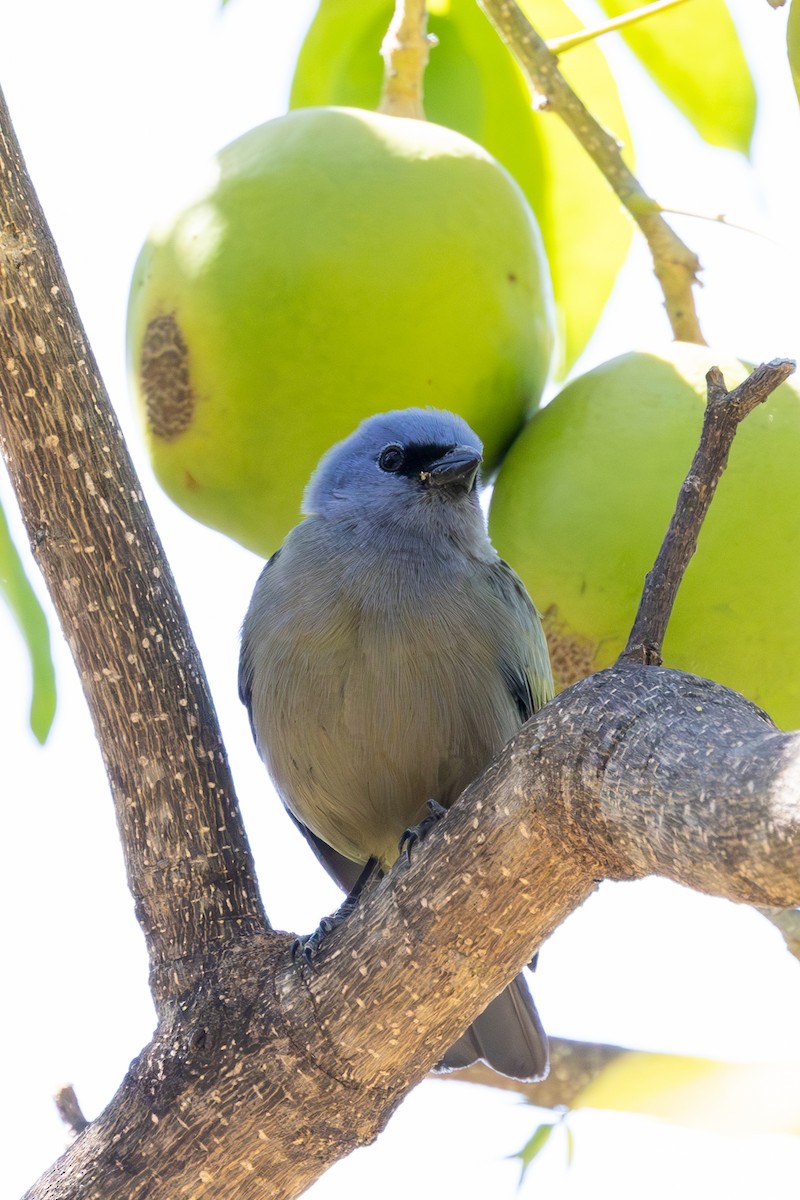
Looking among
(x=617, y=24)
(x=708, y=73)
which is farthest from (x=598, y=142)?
(x=708, y=73)

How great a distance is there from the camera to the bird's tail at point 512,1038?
3.18 meters

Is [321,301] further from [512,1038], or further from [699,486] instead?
[512,1038]

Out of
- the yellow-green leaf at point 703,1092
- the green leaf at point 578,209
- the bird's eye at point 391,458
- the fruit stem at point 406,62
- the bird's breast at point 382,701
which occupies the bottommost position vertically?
the yellow-green leaf at point 703,1092

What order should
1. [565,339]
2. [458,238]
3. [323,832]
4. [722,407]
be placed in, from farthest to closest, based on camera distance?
[565,339] → [323,832] → [458,238] → [722,407]

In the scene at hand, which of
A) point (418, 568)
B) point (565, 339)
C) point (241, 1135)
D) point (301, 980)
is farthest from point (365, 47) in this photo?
point (241, 1135)

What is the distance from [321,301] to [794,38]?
3.39ft

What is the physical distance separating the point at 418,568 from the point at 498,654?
1.09 ft

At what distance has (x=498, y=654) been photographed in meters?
3.01

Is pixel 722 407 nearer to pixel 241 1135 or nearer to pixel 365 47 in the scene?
pixel 241 1135

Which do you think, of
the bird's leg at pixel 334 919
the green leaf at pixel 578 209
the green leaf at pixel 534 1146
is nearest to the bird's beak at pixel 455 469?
the green leaf at pixel 578 209

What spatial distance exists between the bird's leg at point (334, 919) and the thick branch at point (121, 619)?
15 centimetres

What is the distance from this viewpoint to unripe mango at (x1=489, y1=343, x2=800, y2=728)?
262 centimetres

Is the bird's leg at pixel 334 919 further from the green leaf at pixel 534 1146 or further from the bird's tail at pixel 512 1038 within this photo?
the green leaf at pixel 534 1146

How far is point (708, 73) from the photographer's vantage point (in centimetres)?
343
